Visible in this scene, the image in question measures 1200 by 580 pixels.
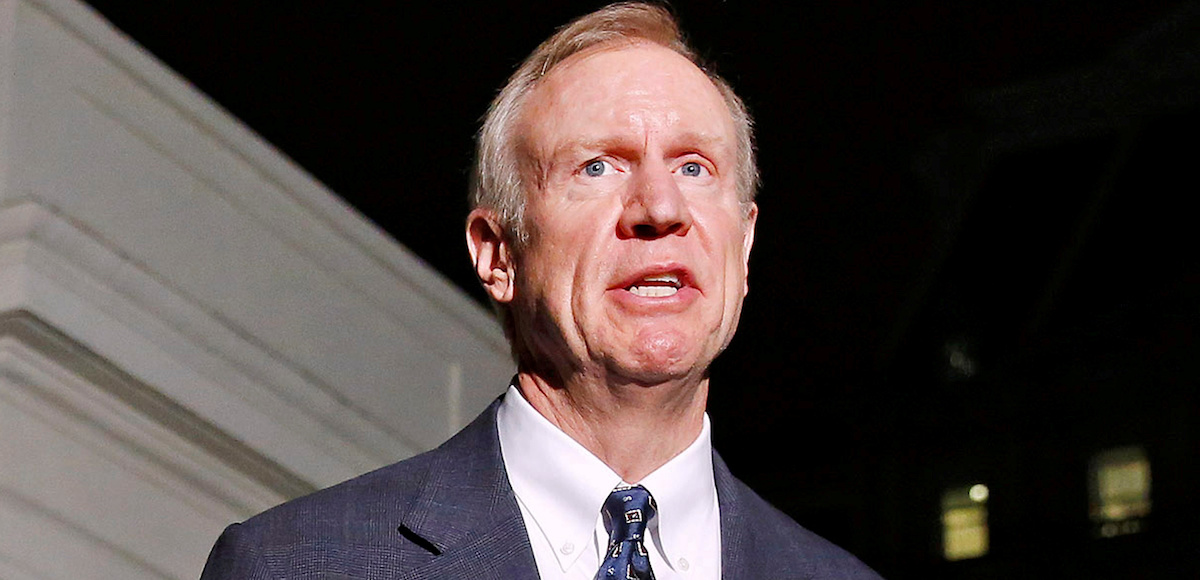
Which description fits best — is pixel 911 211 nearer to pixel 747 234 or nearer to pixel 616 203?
pixel 747 234

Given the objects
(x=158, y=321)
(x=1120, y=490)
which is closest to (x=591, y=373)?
(x=158, y=321)

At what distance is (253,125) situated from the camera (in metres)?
5.53

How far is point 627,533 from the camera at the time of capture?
2037 mm

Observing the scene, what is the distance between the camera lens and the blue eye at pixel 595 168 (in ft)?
7.06

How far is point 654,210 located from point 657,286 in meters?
0.08

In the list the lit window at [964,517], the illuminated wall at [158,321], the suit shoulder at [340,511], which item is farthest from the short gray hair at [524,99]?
the lit window at [964,517]

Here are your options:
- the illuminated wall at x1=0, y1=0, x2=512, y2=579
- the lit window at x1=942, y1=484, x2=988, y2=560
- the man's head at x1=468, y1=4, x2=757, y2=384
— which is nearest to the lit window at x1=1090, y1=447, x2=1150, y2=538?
the lit window at x1=942, y1=484, x2=988, y2=560

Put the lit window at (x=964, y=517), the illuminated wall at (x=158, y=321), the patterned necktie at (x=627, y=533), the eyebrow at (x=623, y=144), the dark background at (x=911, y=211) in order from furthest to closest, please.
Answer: the lit window at (x=964, y=517) < the dark background at (x=911, y=211) < the illuminated wall at (x=158, y=321) < the eyebrow at (x=623, y=144) < the patterned necktie at (x=627, y=533)

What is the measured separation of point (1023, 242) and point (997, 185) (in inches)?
106

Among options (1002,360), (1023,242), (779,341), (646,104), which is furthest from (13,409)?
(1002,360)

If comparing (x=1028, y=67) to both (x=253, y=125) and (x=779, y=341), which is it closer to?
(x=779, y=341)

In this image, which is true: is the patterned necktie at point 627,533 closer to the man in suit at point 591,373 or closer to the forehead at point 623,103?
the man in suit at point 591,373

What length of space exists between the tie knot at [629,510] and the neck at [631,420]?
39mm

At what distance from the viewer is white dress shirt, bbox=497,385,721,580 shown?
6.74ft
